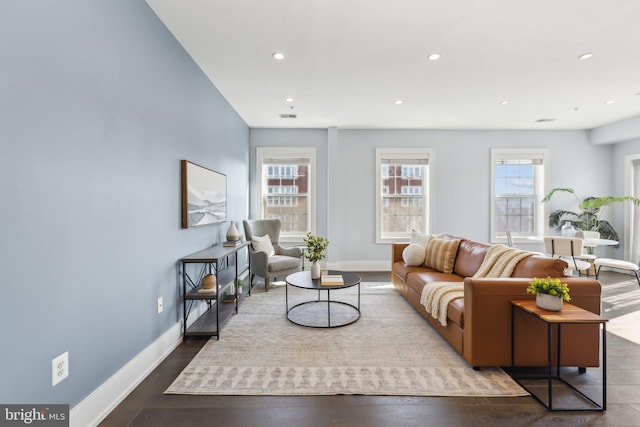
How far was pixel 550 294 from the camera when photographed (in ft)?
6.25

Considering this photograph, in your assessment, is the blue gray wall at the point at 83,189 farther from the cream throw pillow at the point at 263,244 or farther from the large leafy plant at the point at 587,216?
the large leafy plant at the point at 587,216

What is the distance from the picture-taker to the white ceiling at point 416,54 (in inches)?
88.4

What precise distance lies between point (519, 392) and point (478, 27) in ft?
9.14

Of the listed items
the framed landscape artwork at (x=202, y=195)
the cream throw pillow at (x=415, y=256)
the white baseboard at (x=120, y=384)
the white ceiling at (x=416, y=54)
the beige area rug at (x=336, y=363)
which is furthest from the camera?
the cream throw pillow at (x=415, y=256)

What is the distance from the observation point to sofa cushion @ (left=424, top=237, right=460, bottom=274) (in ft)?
11.6

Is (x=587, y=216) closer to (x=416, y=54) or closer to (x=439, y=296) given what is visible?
(x=439, y=296)

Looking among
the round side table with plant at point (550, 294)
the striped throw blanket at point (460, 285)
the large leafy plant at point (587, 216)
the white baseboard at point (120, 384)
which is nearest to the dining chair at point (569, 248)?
the large leafy plant at point (587, 216)

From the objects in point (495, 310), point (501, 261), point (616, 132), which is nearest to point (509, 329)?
point (495, 310)

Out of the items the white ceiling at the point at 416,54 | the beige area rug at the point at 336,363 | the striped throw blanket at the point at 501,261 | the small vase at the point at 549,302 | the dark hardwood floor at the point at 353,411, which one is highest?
the white ceiling at the point at 416,54

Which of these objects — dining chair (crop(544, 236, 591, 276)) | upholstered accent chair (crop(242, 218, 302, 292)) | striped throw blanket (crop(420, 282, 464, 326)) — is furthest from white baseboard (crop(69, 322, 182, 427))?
dining chair (crop(544, 236, 591, 276))

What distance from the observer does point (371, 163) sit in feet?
18.6

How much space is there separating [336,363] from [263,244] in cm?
250

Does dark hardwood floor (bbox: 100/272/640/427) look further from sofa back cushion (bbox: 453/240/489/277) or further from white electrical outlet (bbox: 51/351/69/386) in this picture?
sofa back cushion (bbox: 453/240/489/277)

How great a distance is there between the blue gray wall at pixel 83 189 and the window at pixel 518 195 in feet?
18.7
